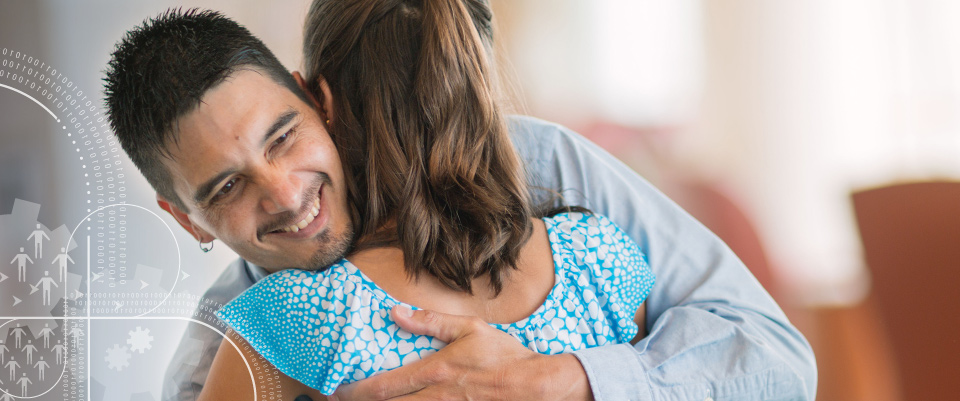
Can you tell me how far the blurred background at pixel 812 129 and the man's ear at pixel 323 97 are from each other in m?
0.30

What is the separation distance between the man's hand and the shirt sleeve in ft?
0.15

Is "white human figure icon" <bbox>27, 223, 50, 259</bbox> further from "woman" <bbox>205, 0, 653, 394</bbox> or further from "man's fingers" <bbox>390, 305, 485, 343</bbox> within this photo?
"man's fingers" <bbox>390, 305, 485, 343</bbox>

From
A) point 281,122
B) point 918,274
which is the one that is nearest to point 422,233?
point 281,122

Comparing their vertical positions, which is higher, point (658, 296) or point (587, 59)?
point (587, 59)

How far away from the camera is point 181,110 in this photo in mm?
1005

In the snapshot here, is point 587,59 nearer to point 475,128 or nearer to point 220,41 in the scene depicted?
point 475,128

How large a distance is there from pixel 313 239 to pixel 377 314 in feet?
0.51

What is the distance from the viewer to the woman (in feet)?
3.29

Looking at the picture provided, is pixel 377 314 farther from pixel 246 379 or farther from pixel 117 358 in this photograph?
pixel 117 358

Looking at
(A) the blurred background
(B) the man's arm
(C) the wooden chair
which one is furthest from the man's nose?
(C) the wooden chair

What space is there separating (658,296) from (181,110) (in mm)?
747

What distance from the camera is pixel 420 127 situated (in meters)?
1.15

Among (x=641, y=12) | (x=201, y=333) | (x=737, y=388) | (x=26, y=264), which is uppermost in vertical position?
(x=641, y=12)

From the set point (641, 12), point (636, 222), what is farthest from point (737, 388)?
point (641, 12)
